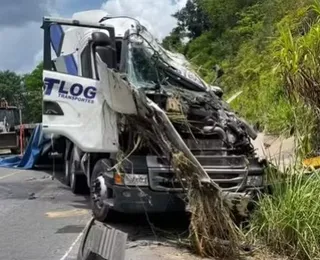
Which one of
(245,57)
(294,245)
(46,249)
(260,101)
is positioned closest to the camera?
(294,245)

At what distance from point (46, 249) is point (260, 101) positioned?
956 cm

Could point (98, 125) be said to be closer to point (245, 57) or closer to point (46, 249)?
point (46, 249)

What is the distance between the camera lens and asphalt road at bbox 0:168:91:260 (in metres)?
7.27

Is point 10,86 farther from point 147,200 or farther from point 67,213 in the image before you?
point 147,200

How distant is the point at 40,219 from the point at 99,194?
5.16ft

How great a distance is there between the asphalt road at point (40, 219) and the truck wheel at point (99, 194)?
377 mm

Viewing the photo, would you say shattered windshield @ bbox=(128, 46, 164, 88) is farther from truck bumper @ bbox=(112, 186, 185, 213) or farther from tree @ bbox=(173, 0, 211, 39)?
tree @ bbox=(173, 0, 211, 39)

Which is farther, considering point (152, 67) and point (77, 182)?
point (77, 182)

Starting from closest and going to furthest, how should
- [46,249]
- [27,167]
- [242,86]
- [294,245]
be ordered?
1. [294,245]
2. [46,249]
3. [27,167]
4. [242,86]

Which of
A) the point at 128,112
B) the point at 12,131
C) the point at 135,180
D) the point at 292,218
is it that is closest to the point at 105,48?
the point at 128,112

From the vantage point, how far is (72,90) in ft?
31.0

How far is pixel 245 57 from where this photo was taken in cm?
2392

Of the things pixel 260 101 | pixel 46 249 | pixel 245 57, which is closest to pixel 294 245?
pixel 46 249

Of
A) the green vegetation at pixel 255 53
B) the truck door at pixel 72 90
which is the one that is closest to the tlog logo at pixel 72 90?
the truck door at pixel 72 90
